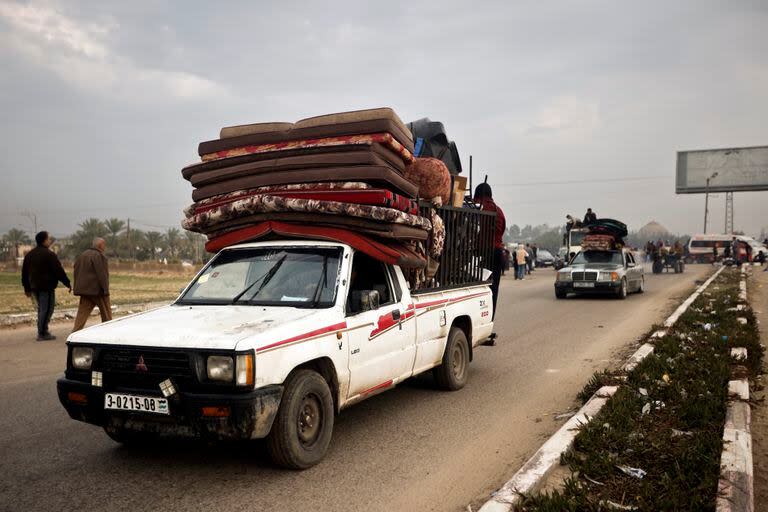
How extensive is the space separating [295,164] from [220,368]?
235cm

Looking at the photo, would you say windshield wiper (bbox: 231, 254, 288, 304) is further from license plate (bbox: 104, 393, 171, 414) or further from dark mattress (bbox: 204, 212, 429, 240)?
license plate (bbox: 104, 393, 171, 414)

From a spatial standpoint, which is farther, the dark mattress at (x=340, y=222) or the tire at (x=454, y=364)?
the tire at (x=454, y=364)

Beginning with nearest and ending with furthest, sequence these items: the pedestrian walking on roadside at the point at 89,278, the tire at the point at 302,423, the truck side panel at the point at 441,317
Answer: the tire at the point at 302,423
the truck side panel at the point at 441,317
the pedestrian walking on roadside at the point at 89,278

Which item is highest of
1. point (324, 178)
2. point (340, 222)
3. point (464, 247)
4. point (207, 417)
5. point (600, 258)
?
point (324, 178)

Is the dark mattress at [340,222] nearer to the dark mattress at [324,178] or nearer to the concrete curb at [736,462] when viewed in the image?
the dark mattress at [324,178]

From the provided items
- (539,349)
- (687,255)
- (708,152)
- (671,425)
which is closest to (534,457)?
(671,425)

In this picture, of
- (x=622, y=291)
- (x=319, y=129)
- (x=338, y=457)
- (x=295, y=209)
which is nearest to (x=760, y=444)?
(x=338, y=457)

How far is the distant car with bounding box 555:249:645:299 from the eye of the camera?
17.4 meters

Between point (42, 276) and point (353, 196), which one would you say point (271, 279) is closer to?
point (353, 196)

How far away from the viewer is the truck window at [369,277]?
17.0ft

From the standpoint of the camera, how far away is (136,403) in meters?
3.97

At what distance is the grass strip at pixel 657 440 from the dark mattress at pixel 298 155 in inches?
113

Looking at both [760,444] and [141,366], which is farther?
[760,444]

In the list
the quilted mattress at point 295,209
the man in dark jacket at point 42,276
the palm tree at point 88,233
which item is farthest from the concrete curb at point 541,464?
the palm tree at point 88,233
